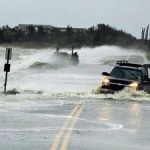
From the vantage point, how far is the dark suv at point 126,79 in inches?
1042

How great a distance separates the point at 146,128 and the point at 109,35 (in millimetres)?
159236

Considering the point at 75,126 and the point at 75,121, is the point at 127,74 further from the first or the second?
the point at 75,126

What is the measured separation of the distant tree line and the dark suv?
122 metres

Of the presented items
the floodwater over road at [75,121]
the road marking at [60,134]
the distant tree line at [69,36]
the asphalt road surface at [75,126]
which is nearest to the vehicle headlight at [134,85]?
the floodwater over road at [75,121]

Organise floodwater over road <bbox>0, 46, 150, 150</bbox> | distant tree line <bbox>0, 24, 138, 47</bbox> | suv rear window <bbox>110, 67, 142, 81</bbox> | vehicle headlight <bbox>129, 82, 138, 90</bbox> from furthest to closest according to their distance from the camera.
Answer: distant tree line <bbox>0, 24, 138, 47</bbox>
suv rear window <bbox>110, 67, 142, 81</bbox>
vehicle headlight <bbox>129, 82, 138, 90</bbox>
floodwater over road <bbox>0, 46, 150, 150</bbox>

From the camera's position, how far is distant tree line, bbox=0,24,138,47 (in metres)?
158

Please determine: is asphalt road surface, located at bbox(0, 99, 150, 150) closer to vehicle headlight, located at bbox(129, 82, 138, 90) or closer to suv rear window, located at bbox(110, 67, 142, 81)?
vehicle headlight, located at bbox(129, 82, 138, 90)

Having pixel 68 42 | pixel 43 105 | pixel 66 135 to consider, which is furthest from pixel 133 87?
pixel 68 42

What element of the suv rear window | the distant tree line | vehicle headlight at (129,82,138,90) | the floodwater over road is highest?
the distant tree line

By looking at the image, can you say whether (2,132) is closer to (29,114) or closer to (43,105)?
(29,114)

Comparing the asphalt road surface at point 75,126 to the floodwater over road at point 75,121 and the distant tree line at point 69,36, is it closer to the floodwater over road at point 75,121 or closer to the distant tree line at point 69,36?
the floodwater over road at point 75,121

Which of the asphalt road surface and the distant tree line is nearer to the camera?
the asphalt road surface

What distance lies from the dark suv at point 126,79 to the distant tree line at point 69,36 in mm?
122282

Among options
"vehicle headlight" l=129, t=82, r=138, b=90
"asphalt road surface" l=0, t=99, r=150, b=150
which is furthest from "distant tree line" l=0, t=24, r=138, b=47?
"asphalt road surface" l=0, t=99, r=150, b=150
